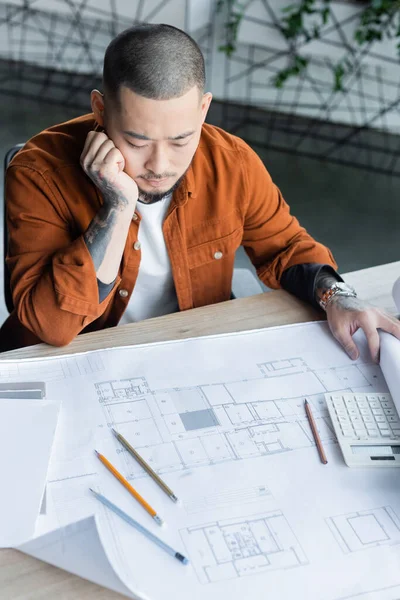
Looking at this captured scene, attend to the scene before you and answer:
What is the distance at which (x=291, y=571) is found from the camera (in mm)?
869

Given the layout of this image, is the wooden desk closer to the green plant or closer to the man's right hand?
the man's right hand

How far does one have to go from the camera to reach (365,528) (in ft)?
3.06

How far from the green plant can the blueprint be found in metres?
2.71

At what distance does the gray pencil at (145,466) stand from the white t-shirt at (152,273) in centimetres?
56

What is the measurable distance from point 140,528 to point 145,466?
10cm

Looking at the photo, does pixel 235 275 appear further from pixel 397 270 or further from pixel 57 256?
pixel 57 256

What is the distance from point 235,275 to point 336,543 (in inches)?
40.0

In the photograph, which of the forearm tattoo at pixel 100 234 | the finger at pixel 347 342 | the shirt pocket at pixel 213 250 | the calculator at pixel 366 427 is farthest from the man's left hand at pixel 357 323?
the forearm tattoo at pixel 100 234

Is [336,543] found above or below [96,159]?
below

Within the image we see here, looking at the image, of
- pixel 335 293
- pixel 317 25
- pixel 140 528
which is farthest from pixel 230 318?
pixel 317 25

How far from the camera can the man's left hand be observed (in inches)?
49.8

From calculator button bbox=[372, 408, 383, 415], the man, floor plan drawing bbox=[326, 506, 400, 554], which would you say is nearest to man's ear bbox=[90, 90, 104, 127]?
the man

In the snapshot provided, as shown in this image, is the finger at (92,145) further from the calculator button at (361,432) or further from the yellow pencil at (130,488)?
the calculator button at (361,432)

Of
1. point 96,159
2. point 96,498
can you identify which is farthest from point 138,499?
point 96,159
